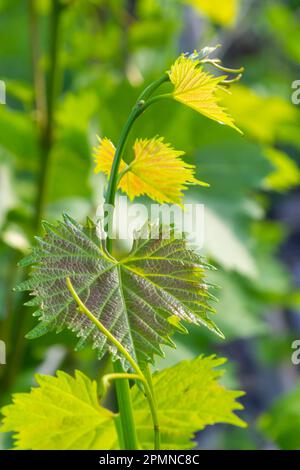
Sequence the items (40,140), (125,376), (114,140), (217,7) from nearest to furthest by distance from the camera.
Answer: (125,376), (114,140), (40,140), (217,7)

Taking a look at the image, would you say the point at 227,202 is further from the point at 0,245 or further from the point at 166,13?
the point at 166,13

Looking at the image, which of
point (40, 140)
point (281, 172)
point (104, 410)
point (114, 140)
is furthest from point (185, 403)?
point (281, 172)

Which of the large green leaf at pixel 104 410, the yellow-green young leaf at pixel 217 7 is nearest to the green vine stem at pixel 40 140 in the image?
the yellow-green young leaf at pixel 217 7

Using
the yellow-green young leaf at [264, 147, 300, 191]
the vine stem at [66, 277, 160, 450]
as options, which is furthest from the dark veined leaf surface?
the yellow-green young leaf at [264, 147, 300, 191]

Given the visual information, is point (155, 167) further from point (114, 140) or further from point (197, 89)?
point (114, 140)

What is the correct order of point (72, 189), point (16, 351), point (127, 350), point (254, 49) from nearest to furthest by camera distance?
point (127, 350), point (16, 351), point (72, 189), point (254, 49)

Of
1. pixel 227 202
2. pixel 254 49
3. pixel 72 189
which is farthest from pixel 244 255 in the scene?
pixel 254 49

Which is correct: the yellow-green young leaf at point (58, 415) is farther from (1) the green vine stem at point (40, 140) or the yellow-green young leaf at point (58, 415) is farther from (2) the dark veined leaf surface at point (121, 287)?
(1) the green vine stem at point (40, 140)
